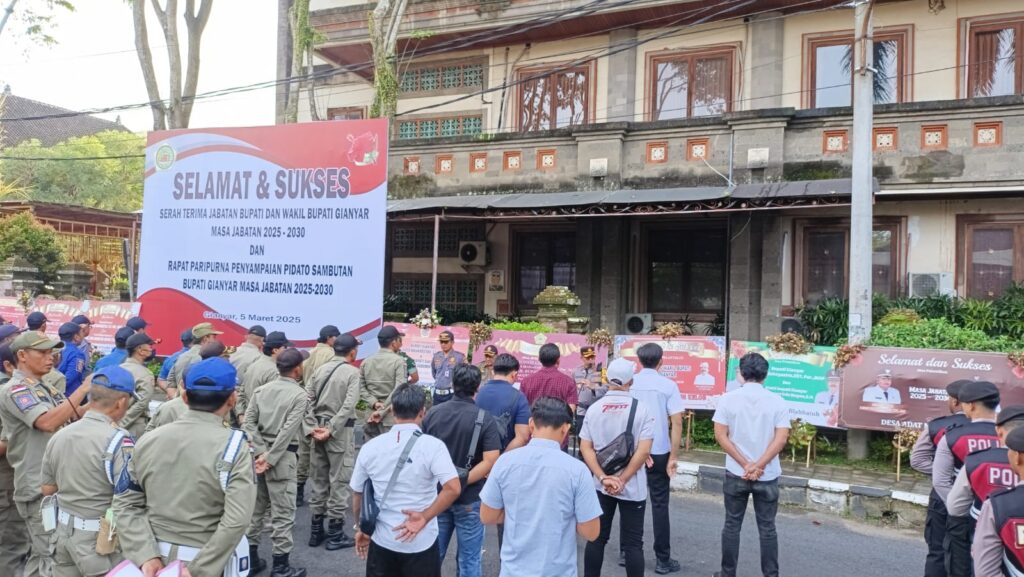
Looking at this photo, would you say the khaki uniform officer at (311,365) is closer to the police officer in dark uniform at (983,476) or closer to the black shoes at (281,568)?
the black shoes at (281,568)

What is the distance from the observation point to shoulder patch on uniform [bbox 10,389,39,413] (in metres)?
4.50

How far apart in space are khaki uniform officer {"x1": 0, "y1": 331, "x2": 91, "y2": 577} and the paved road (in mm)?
1618

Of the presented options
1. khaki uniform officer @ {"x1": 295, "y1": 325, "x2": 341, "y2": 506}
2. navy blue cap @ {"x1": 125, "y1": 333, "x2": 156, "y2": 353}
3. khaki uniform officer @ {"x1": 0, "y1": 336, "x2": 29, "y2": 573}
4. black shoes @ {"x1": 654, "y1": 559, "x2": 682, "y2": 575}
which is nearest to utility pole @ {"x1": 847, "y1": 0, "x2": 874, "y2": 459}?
black shoes @ {"x1": 654, "y1": 559, "x2": 682, "y2": 575}

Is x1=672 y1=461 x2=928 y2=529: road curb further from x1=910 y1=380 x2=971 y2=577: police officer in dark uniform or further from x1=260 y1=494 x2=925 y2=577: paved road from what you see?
x1=910 y1=380 x2=971 y2=577: police officer in dark uniform

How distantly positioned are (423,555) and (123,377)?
1.85 meters

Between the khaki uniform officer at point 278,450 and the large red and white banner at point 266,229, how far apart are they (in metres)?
4.12

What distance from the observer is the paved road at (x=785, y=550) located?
18.7 feet

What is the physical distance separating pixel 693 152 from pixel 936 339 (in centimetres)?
553

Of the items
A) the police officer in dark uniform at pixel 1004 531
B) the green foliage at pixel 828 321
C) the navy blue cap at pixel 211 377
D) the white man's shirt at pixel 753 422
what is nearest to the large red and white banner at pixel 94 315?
the navy blue cap at pixel 211 377

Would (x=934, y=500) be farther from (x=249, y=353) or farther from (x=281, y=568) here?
(x=249, y=353)

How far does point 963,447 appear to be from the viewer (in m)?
4.29

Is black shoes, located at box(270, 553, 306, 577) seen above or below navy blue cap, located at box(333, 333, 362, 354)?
below

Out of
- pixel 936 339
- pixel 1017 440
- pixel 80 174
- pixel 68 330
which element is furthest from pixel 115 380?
pixel 80 174

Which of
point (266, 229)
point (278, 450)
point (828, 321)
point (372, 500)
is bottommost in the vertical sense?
point (278, 450)
